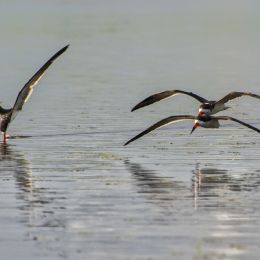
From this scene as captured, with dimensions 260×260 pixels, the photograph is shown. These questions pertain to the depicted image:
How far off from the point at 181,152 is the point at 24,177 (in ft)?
12.6

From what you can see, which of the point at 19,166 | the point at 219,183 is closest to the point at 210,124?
the point at 19,166

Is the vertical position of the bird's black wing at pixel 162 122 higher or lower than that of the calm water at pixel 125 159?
higher

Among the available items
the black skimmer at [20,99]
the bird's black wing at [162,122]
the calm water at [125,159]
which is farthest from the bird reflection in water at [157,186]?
the black skimmer at [20,99]

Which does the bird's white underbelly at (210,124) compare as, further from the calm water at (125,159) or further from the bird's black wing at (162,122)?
the bird's black wing at (162,122)

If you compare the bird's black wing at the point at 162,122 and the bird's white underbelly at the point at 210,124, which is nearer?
the bird's black wing at the point at 162,122

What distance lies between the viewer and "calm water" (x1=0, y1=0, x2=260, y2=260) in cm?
1748

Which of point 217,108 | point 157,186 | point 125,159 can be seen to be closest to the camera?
point 157,186

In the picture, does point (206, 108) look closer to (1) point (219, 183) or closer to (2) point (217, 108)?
(2) point (217, 108)

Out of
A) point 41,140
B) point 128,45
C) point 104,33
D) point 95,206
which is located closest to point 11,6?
point 104,33

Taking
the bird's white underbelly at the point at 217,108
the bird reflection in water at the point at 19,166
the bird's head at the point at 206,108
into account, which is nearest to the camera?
the bird reflection in water at the point at 19,166

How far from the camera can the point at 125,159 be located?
24766 mm

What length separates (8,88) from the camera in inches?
1460

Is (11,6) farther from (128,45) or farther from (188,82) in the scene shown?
(188,82)

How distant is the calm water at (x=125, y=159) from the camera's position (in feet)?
57.4
